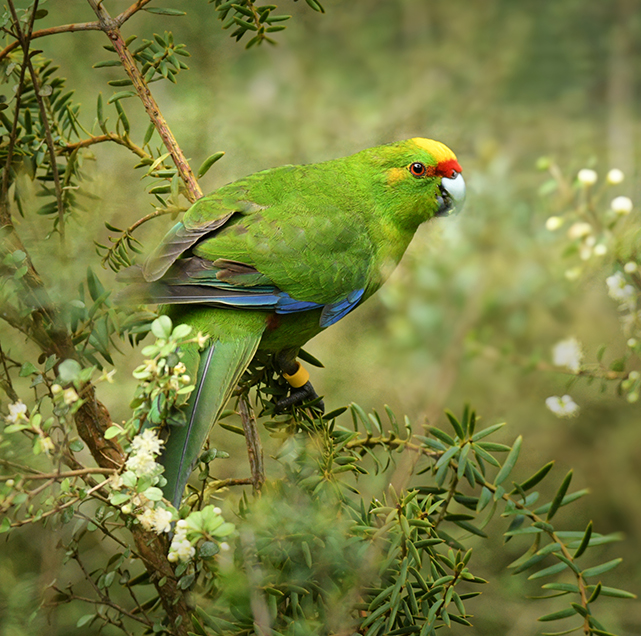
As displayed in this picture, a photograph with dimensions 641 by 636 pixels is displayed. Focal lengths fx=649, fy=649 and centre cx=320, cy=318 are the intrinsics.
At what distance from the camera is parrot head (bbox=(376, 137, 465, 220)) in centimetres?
187

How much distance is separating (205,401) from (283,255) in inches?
18.1

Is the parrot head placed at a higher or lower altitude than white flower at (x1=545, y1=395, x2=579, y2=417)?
higher

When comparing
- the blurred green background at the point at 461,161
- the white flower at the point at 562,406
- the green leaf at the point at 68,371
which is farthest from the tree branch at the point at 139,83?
the white flower at the point at 562,406

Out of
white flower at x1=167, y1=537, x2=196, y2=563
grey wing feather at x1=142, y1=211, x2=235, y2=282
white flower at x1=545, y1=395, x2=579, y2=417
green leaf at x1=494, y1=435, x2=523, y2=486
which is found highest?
grey wing feather at x1=142, y1=211, x2=235, y2=282

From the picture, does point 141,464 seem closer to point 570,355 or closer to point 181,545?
point 181,545

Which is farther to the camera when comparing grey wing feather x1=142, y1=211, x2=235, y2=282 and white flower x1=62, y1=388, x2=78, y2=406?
grey wing feather x1=142, y1=211, x2=235, y2=282

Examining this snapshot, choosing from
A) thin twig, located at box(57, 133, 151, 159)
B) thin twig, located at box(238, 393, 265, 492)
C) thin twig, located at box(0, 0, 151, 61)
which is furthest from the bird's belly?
thin twig, located at box(0, 0, 151, 61)

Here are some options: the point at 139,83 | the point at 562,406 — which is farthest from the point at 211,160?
the point at 562,406

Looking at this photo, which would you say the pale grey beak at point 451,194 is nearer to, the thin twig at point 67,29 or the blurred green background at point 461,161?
the blurred green background at point 461,161

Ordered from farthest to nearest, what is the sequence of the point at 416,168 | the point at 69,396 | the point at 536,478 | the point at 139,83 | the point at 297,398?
the point at 416,168, the point at 297,398, the point at 139,83, the point at 536,478, the point at 69,396

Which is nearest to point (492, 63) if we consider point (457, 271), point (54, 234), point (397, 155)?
point (457, 271)

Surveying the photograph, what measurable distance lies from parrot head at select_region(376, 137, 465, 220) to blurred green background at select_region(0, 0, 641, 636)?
0.31m

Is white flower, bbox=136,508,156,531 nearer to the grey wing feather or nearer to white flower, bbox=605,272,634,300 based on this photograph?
the grey wing feather

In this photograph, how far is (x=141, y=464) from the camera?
33.3 inches
